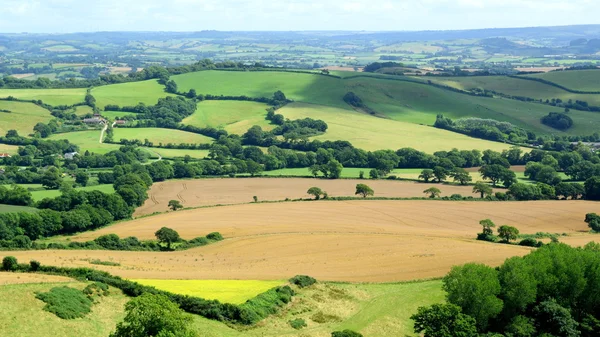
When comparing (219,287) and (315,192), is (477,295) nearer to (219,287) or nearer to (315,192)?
(219,287)

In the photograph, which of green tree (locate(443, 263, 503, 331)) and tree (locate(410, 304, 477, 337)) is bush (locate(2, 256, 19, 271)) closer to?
tree (locate(410, 304, 477, 337))

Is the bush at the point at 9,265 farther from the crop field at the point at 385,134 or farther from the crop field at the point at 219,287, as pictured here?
the crop field at the point at 385,134

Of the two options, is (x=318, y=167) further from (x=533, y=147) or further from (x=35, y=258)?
(x=35, y=258)

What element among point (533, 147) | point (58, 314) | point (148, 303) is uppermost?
point (148, 303)

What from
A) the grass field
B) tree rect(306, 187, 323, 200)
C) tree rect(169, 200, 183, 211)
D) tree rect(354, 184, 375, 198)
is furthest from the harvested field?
the grass field

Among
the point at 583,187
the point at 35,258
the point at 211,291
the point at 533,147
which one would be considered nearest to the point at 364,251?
the point at 211,291

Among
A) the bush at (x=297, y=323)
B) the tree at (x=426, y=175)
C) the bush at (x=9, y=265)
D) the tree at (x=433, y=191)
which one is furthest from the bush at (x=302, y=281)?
the tree at (x=426, y=175)
